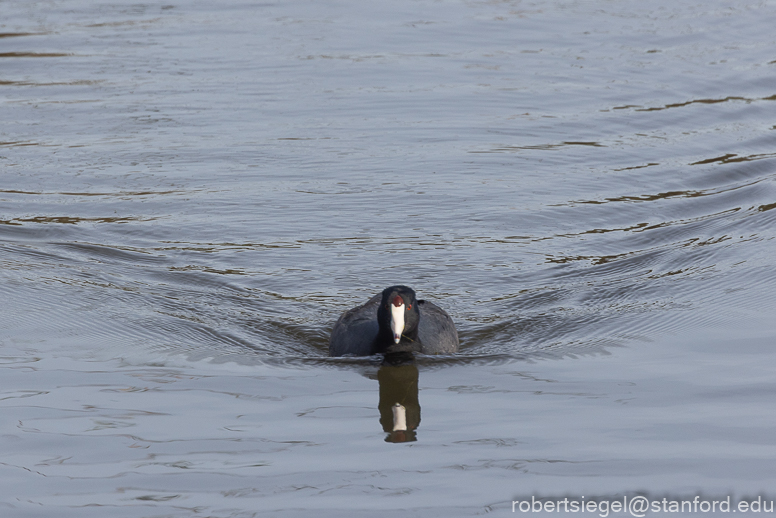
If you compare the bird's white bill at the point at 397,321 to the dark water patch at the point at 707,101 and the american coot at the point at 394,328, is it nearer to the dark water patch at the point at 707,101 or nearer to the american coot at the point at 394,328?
the american coot at the point at 394,328

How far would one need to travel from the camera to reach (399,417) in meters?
5.84

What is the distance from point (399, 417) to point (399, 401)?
0.32 meters

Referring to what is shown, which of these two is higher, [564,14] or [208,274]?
[564,14]

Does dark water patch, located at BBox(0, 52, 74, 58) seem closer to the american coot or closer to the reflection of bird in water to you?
the american coot

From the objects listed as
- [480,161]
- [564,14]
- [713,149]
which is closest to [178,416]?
[480,161]

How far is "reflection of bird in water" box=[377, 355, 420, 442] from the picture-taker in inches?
221

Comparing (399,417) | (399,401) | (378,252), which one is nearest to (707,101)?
(378,252)

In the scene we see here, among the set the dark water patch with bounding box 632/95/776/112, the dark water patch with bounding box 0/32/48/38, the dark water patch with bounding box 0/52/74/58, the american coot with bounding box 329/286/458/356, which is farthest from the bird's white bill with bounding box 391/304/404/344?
the dark water patch with bounding box 0/32/48/38

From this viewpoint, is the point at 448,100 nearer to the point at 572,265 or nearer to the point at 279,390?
the point at 572,265

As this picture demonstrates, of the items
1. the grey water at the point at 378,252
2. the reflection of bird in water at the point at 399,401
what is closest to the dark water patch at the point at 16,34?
the grey water at the point at 378,252

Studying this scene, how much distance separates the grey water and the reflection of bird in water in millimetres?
27

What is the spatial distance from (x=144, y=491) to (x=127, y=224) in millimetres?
5200

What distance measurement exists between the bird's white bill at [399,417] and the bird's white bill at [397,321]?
1.73 ft

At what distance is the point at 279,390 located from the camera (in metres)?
6.16
